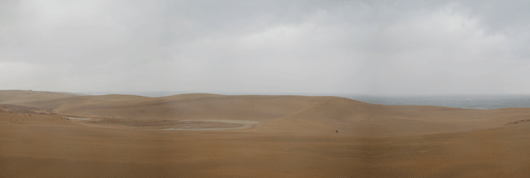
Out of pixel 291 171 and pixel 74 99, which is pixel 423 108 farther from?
pixel 74 99

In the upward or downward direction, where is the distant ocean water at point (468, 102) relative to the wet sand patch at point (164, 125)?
upward

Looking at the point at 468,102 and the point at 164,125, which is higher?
the point at 468,102

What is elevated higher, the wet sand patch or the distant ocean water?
the distant ocean water

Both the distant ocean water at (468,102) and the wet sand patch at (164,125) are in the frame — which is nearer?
the wet sand patch at (164,125)

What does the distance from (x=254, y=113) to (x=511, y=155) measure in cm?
1277

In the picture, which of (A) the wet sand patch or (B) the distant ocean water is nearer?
(A) the wet sand patch

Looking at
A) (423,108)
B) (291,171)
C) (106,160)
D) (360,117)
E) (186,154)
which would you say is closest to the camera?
(291,171)

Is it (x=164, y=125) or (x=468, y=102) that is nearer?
(x=164, y=125)

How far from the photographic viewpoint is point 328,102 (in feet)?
52.2

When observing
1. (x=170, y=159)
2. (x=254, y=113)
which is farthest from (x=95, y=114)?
(x=170, y=159)

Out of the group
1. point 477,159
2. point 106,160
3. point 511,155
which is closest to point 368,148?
point 477,159

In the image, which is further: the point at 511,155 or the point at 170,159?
the point at 170,159

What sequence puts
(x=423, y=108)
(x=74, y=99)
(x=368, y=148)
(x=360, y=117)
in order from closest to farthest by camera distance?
(x=368, y=148)
(x=360, y=117)
(x=423, y=108)
(x=74, y=99)

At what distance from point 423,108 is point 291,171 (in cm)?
1425
